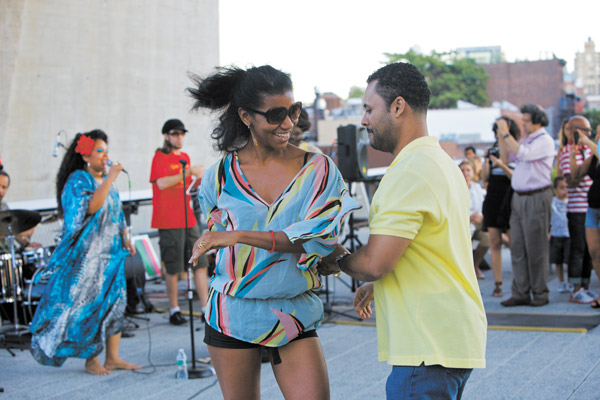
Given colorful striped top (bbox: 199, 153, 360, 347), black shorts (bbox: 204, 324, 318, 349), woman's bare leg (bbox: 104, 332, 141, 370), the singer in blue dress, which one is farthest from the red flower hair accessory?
black shorts (bbox: 204, 324, 318, 349)

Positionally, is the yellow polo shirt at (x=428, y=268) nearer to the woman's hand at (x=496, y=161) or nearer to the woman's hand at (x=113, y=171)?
the woman's hand at (x=113, y=171)

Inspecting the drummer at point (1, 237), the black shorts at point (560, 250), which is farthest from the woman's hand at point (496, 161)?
the drummer at point (1, 237)

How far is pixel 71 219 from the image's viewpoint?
5.45 metres

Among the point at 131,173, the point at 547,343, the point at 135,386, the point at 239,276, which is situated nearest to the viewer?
the point at 239,276

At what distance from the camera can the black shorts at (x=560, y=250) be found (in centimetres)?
878

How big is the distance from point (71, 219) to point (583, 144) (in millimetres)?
5502

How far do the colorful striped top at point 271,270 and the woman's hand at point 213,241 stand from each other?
25cm

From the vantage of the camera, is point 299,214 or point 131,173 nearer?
point 299,214

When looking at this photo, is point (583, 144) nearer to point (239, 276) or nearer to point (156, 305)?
point (156, 305)

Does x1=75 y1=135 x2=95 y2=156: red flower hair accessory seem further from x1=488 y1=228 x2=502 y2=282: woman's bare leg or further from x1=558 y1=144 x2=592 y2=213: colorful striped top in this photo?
x1=558 y1=144 x2=592 y2=213: colorful striped top

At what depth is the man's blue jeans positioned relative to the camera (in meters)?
2.18

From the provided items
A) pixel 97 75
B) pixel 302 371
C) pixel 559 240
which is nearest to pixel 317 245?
pixel 302 371

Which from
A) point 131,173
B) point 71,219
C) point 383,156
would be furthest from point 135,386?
point 383,156

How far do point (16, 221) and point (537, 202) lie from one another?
524 cm
